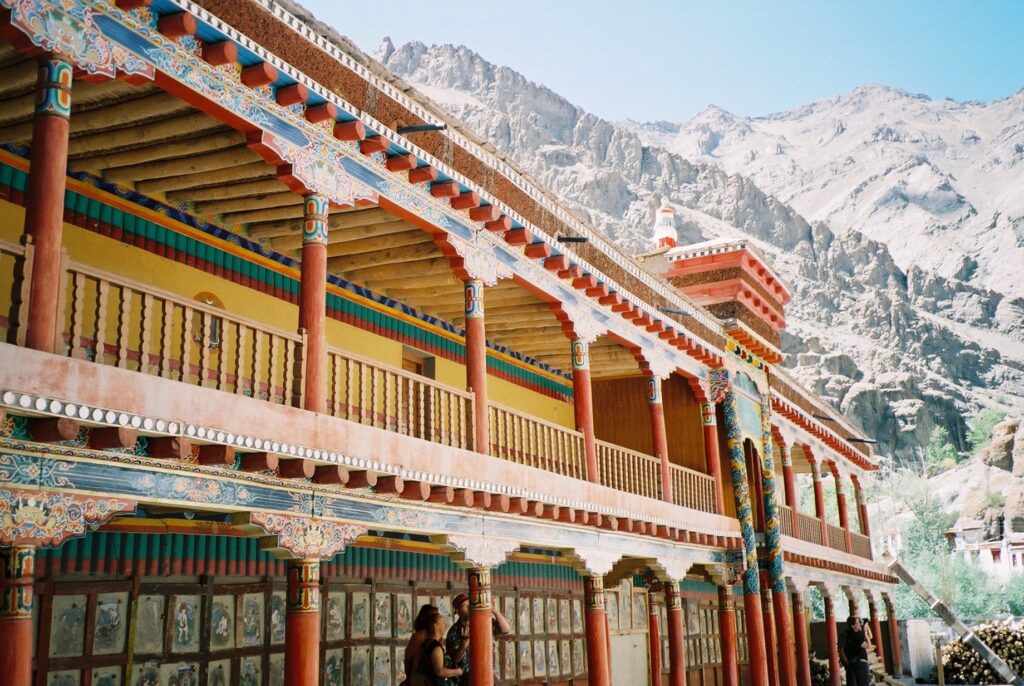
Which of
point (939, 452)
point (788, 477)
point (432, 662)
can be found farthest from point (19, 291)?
point (939, 452)

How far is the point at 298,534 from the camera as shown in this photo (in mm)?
7434

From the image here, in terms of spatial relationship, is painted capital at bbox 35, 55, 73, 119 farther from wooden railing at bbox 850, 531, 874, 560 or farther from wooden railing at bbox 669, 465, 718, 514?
wooden railing at bbox 850, 531, 874, 560

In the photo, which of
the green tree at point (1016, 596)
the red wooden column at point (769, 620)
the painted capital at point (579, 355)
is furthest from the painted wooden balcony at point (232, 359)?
the green tree at point (1016, 596)

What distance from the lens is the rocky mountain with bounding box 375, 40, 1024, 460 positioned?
74.8m

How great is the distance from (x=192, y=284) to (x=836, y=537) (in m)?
18.2

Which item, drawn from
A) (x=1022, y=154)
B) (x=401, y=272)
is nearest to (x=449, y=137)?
(x=401, y=272)

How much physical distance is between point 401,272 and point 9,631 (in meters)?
6.73

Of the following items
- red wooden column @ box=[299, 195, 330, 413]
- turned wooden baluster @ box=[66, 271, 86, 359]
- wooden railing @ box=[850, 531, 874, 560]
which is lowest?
wooden railing @ box=[850, 531, 874, 560]

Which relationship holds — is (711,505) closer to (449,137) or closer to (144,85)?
(449,137)

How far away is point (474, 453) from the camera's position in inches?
372

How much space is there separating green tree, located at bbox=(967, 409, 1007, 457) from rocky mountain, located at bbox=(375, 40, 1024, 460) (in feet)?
2.71

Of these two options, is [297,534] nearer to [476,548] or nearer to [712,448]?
[476,548]

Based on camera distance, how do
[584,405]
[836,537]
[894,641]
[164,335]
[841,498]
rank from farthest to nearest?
[894,641]
[841,498]
[836,537]
[584,405]
[164,335]

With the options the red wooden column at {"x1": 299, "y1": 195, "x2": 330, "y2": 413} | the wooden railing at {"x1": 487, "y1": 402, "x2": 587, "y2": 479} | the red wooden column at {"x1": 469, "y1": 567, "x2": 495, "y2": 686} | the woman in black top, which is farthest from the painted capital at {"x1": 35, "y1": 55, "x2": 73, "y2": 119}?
the red wooden column at {"x1": 469, "y1": 567, "x2": 495, "y2": 686}
